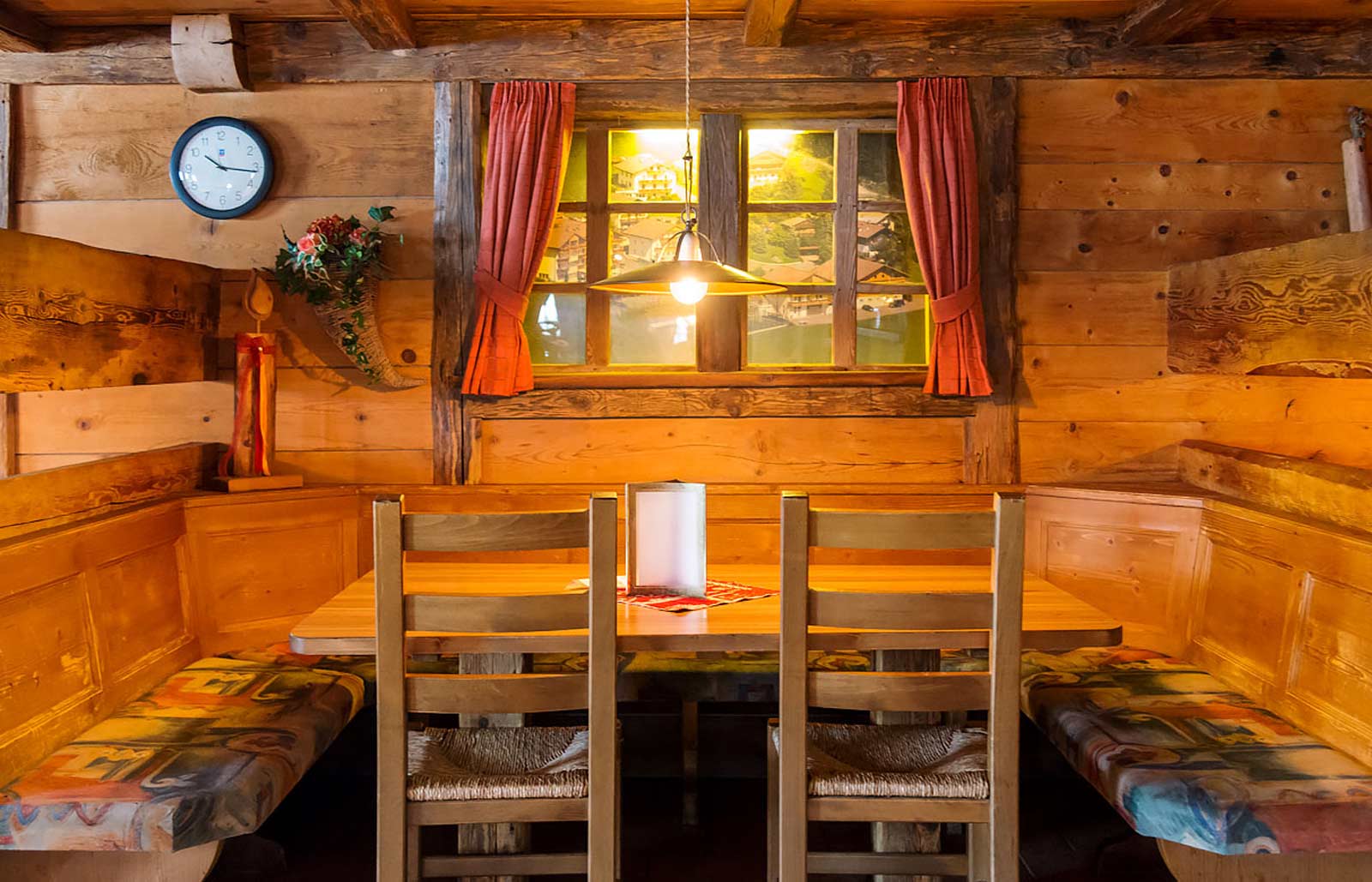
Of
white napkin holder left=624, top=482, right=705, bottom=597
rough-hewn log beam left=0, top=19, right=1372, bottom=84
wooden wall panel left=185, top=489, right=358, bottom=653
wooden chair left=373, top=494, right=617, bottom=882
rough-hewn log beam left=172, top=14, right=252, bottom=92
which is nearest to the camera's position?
wooden chair left=373, top=494, right=617, bottom=882

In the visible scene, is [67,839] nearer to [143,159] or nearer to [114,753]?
[114,753]

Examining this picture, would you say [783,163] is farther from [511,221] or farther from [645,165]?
[511,221]

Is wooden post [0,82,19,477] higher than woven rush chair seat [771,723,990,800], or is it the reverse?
wooden post [0,82,19,477]

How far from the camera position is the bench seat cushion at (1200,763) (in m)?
2.18

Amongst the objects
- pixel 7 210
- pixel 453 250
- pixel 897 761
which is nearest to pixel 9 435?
pixel 7 210

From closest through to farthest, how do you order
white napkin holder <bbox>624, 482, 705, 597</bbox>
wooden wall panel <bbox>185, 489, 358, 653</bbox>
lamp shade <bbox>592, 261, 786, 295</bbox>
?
1. lamp shade <bbox>592, 261, 786, 295</bbox>
2. white napkin holder <bbox>624, 482, 705, 597</bbox>
3. wooden wall panel <bbox>185, 489, 358, 653</bbox>

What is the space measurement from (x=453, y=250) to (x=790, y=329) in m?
1.31

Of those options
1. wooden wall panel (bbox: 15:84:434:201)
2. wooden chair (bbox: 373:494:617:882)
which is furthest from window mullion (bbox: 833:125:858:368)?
wooden chair (bbox: 373:494:617:882)

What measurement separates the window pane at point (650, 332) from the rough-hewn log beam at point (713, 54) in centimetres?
84

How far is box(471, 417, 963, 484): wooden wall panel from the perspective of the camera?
13.3 ft

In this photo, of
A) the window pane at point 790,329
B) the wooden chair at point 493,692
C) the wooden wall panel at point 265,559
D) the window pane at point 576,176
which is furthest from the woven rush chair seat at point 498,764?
the window pane at point 576,176

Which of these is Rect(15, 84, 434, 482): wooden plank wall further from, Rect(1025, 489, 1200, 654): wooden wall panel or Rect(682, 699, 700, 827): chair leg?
Rect(1025, 489, 1200, 654): wooden wall panel

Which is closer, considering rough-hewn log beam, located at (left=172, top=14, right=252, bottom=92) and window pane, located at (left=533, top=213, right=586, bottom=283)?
rough-hewn log beam, located at (left=172, top=14, right=252, bottom=92)

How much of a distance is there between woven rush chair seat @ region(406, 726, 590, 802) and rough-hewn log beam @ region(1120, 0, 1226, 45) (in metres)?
2.99
